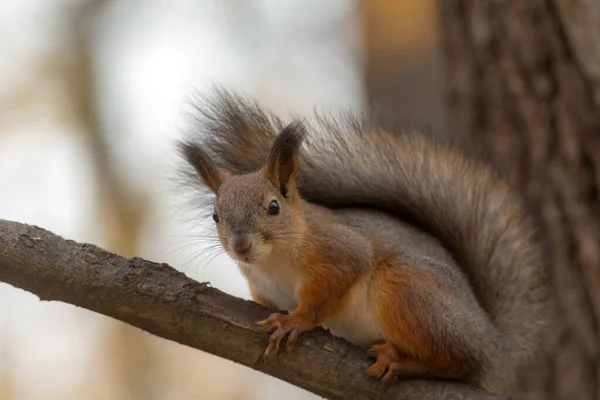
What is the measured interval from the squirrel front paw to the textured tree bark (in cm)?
102

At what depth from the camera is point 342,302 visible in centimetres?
214

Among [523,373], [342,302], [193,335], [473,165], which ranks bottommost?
[193,335]

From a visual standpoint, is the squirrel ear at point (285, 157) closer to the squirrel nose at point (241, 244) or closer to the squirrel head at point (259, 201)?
the squirrel head at point (259, 201)

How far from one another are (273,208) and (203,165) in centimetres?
25

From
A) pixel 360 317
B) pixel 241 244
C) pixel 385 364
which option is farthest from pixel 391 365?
pixel 241 244

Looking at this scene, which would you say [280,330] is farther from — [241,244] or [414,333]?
[414,333]

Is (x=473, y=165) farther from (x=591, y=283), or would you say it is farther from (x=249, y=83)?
(x=249, y=83)

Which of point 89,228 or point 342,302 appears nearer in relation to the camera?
point 342,302

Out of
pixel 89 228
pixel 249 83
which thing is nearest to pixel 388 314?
pixel 89 228

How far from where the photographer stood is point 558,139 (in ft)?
8.87

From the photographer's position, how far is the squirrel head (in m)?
2.02

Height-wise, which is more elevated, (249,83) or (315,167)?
(249,83)

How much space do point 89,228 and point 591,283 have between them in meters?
2.90

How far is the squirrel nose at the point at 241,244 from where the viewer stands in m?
1.96
